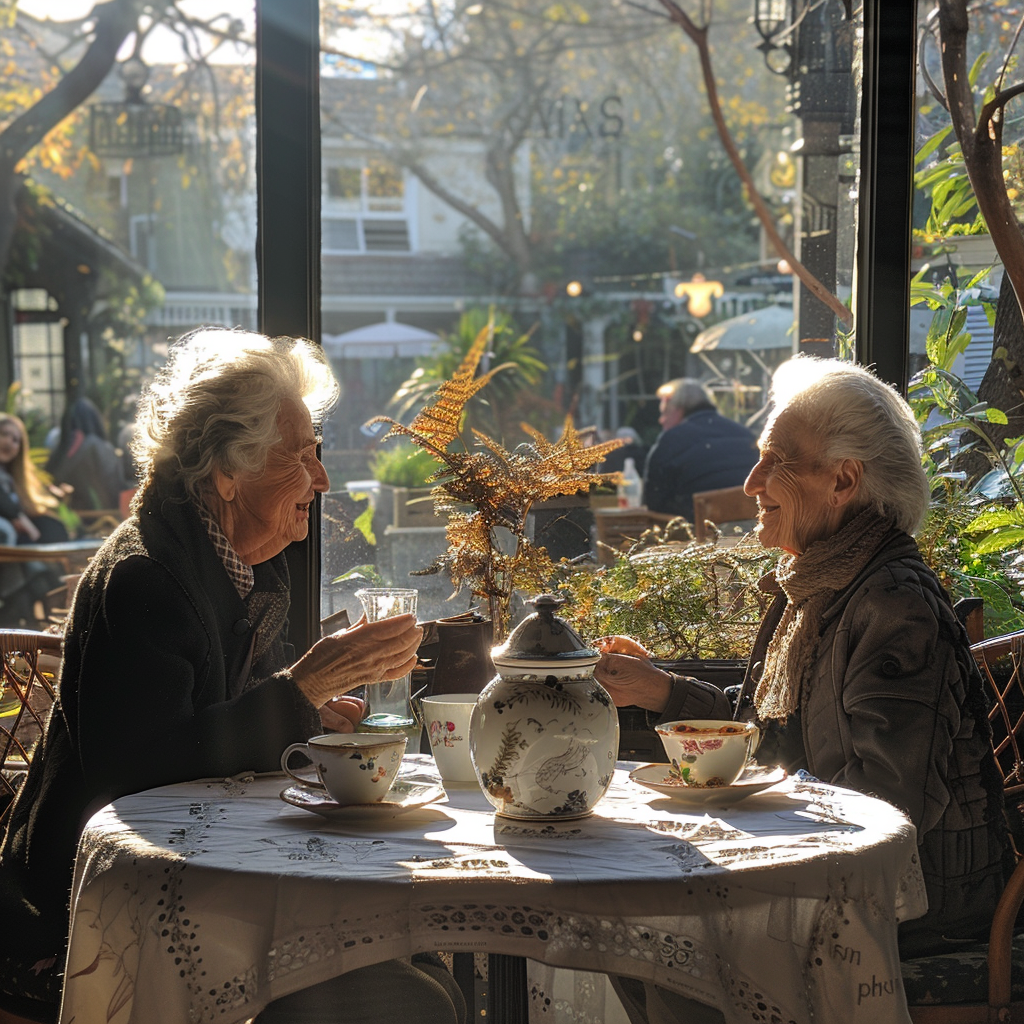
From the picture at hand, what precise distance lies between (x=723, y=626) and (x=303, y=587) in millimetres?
1042

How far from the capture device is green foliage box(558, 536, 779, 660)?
9.98 feet

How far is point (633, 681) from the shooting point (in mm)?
2213

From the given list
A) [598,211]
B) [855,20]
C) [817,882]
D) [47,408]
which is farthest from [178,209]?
[817,882]

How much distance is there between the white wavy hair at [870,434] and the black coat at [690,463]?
4.31m

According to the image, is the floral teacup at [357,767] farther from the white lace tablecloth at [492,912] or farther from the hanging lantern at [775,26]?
the hanging lantern at [775,26]

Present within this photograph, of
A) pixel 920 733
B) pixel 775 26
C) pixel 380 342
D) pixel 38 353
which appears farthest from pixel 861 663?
pixel 380 342

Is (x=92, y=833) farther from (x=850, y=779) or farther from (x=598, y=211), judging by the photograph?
(x=598, y=211)

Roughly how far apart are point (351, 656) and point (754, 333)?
8138mm

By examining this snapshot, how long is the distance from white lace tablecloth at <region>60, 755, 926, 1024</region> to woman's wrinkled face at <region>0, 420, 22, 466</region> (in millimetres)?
6700

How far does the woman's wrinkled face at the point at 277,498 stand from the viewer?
2188 millimetres

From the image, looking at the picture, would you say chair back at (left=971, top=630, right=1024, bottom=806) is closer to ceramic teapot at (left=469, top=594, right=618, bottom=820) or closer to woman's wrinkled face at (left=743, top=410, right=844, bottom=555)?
woman's wrinkled face at (left=743, top=410, right=844, bottom=555)

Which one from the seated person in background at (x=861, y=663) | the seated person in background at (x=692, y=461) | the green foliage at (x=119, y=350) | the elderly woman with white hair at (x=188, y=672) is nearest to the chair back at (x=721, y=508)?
the seated person in background at (x=692, y=461)

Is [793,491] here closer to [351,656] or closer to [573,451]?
[573,451]

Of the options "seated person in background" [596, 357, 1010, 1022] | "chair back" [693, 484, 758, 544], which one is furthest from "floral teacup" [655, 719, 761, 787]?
"chair back" [693, 484, 758, 544]
